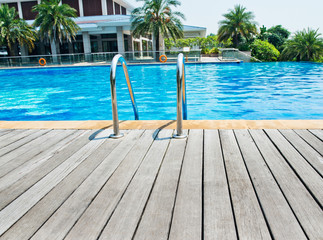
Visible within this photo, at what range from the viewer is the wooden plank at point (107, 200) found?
4.88ft

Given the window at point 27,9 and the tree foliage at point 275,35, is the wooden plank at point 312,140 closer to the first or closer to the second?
the tree foliage at point 275,35

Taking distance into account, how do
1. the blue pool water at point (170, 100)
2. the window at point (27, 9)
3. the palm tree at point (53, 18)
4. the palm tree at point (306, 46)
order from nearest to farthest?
the blue pool water at point (170, 100) < the palm tree at point (53, 18) < the palm tree at point (306, 46) < the window at point (27, 9)

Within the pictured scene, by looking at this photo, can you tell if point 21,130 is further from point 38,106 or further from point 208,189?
point 38,106

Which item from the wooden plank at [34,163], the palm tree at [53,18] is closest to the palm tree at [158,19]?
the palm tree at [53,18]

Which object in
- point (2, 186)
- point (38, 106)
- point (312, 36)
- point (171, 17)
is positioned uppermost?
point (171, 17)

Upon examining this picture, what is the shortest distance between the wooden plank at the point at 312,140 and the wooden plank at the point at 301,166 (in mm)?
211

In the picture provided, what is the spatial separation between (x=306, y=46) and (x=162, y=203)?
92.2 feet

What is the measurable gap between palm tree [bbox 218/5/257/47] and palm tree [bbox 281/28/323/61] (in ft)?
20.5

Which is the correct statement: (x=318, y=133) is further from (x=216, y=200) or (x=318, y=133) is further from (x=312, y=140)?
(x=216, y=200)

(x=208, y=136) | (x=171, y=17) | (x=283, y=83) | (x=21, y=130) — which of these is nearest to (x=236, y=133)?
(x=208, y=136)

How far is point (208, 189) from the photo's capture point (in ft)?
6.17

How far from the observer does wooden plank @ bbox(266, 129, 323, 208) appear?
1851 millimetres

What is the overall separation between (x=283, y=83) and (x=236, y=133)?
1049 centimetres

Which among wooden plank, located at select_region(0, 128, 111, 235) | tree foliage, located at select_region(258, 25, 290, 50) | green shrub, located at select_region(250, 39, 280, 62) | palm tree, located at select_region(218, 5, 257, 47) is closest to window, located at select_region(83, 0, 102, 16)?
palm tree, located at select_region(218, 5, 257, 47)
